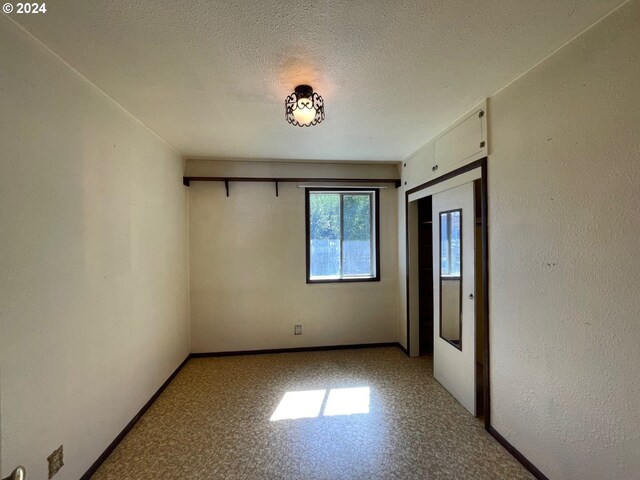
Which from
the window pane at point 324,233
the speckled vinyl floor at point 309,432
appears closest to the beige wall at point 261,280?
the window pane at point 324,233

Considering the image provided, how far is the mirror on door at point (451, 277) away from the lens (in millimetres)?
2380

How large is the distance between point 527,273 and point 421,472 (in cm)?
143

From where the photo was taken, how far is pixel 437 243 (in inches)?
108

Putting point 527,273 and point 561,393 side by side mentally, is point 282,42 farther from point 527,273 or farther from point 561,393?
point 561,393

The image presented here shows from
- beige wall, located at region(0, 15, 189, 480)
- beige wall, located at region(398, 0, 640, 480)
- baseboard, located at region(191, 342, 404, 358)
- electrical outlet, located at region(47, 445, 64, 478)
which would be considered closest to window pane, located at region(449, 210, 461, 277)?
beige wall, located at region(398, 0, 640, 480)

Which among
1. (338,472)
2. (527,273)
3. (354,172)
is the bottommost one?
(338,472)

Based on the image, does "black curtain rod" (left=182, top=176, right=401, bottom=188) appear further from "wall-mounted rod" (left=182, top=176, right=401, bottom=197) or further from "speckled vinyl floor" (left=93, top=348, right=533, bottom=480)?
"speckled vinyl floor" (left=93, top=348, right=533, bottom=480)

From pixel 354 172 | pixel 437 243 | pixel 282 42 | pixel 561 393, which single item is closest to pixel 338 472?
pixel 561 393

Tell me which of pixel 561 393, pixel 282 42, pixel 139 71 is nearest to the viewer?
pixel 282 42

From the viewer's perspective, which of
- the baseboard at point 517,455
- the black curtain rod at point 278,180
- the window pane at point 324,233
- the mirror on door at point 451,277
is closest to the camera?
the baseboard at point 517,455

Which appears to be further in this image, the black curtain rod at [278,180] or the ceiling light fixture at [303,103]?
the black curtain rod at [278,180]

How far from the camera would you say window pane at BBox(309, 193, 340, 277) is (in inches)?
140

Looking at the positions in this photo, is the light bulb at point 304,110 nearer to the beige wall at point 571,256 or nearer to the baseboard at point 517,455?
the beige wall at point 571,256

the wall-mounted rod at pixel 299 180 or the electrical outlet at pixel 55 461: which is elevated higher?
the wall-mounted rod at pixel 299 180
